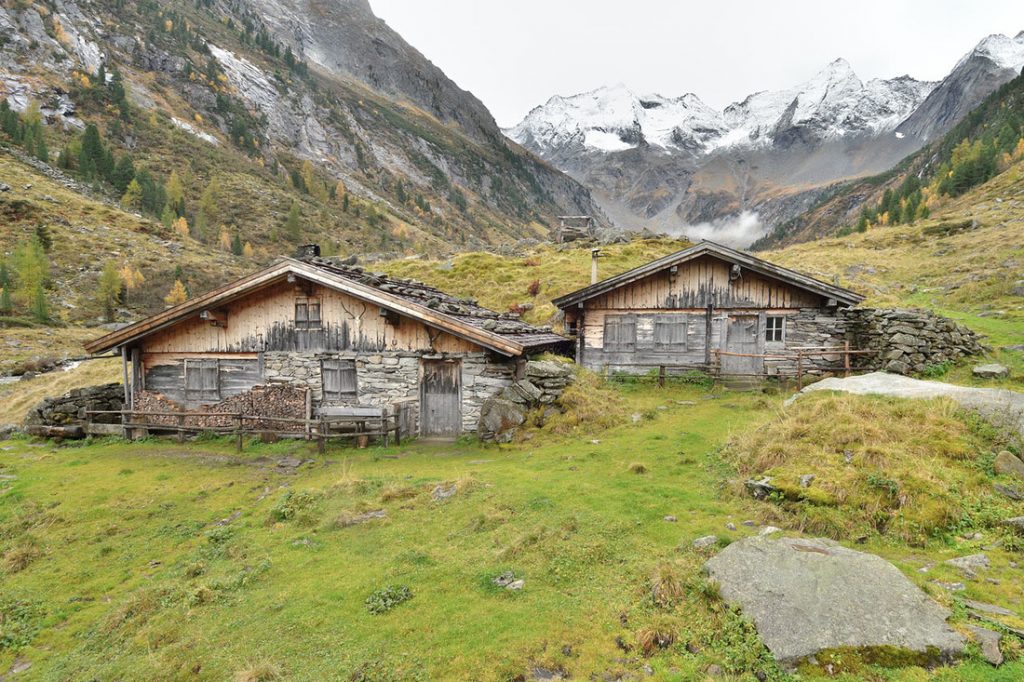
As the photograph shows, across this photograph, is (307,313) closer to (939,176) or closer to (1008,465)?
(1008,465)

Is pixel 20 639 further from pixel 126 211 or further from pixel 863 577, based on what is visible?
pixel 126 211

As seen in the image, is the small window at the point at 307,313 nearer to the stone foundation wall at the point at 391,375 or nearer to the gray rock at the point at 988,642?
the stone foundation wall at the point at 391,375

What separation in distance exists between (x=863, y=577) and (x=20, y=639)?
436 inches

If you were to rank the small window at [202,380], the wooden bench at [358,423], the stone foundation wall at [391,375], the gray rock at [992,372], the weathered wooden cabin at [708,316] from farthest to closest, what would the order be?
the weathered wooden cabin at [708,316]
the small window at [202,380]
the stone foundation wall at [391,375]
the wooden bench at [358,423]
the gray rock at [992,372]

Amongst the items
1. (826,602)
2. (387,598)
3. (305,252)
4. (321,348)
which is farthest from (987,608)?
(305,252)

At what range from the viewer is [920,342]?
16422mm

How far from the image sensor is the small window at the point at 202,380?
17.4m

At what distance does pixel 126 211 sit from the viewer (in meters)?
70.2

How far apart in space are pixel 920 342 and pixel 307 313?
21.1 m

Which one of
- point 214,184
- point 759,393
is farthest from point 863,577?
point 214,184

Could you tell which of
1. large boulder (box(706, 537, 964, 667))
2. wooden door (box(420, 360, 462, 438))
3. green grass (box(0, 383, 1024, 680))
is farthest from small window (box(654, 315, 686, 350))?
large boulder (box(706, 537, 964, 667))

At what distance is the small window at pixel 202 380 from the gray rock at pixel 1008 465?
2092 centimetres

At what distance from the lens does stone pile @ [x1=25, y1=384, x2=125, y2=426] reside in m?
17.6

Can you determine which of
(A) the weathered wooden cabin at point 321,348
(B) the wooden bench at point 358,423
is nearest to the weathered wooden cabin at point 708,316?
(A) the weathered wooden cabin at point 321,348
